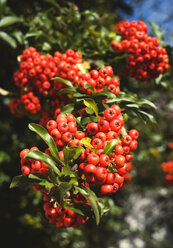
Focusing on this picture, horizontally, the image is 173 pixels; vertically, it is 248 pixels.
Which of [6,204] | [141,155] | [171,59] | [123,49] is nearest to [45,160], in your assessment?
[123,49]

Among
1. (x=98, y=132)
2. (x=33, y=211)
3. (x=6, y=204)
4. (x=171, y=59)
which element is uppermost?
(x=171, y=59)

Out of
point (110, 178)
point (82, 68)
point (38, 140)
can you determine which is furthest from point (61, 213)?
point (38, 140)

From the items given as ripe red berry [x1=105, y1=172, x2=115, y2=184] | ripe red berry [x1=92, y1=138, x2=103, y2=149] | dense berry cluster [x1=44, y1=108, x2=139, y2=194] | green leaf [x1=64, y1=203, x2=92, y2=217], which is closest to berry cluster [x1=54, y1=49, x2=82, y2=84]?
dense berry cluster [x1=44, y1=108, x2=139, y2=194]

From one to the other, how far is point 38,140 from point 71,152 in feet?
5.55

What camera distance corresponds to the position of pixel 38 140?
2.98 m

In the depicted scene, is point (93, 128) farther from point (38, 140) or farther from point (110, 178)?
point (38, 140)

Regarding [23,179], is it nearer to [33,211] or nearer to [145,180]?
[33,211]

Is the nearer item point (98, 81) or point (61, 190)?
point (61, 190)

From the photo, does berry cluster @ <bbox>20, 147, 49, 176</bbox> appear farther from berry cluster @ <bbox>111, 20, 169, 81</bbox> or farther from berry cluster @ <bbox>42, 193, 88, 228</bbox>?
berry cluster @ <bbox>111, 20, 169, 81</bbox>

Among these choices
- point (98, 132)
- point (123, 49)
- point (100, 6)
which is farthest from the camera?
point (100, 6)

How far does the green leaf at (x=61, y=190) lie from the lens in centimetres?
129

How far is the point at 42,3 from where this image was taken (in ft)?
11.4

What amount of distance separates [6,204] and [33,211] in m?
1.20

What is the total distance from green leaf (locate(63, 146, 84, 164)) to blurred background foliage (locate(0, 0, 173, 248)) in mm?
949
